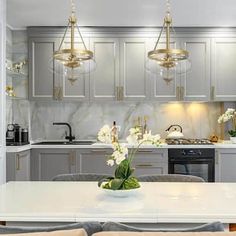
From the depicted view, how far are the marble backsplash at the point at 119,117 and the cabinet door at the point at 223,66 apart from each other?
352 mm

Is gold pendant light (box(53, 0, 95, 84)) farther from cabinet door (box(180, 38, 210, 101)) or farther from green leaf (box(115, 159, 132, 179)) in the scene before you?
cabinet door (box(180, 38, 210, 101))

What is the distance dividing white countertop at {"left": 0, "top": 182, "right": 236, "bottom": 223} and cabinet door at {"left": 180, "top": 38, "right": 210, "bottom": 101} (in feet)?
8.27

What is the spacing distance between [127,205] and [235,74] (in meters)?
3.47

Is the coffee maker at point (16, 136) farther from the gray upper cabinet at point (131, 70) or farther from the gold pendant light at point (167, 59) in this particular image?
the gold pendant light at point (167, 59)

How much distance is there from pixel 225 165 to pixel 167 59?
2.40m

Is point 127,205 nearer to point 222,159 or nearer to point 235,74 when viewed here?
point 222,159

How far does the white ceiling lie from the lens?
12.2ft

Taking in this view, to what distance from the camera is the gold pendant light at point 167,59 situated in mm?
2447

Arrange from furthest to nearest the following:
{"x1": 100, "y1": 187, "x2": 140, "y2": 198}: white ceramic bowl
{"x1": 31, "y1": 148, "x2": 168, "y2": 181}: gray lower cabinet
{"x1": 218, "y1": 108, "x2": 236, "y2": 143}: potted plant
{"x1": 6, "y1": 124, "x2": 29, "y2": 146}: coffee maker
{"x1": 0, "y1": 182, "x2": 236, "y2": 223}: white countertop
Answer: {"x1": 218, "y1": 108, "x2": 236, "y2": 143}: potted plant, {"x1": 31, "y1": 148, "x2": 168, "y2": 181}: gray lower cabinet, {"x1": 6, "y1": 124, "x2": 29, "y2": 146}: coffee maker, {"x1": 100, "y1": 187, "x2": 140, "y2": 198}: white ceramic bowl, {"x1": 0, "y1": 182, "x2": 236, "y2": 223}: white countertop

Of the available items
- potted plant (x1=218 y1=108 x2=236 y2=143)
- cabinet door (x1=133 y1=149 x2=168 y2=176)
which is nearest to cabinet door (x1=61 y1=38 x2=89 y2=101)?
cabinet door (x1=133 y1=149 x2=168 y2=176)

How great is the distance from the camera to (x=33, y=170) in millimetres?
4492

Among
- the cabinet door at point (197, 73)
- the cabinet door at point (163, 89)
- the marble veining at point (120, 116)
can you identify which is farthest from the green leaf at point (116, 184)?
the marble veining at point (120, 116)

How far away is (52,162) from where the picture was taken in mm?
4496

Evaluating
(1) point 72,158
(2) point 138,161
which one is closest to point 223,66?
(2) point 138,161
